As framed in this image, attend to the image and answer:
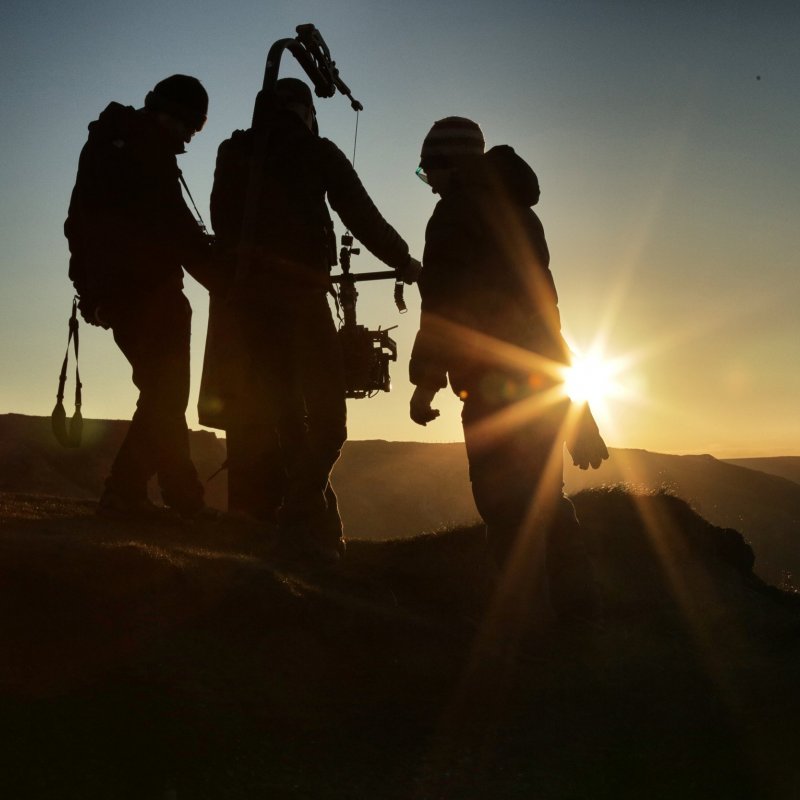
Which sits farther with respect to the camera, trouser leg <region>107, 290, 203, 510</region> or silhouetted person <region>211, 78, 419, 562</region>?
trouser leg <region>107, 290, 203, 510</region>

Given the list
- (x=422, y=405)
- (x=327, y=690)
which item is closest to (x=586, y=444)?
(x=422, y=405)

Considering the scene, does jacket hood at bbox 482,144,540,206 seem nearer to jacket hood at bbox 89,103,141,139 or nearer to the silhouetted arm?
the silhouetted arm

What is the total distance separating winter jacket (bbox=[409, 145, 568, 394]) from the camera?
14.6 ft

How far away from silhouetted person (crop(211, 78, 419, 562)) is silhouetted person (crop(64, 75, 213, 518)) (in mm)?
305

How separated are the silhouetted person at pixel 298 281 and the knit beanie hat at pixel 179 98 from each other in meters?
0.32

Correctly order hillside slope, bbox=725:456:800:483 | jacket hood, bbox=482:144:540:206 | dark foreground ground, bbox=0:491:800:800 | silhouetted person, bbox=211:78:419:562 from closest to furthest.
Answer: dark foreground ground, bbox=0:491:800:800, jacket hood, bbox=482:144:540:206, silhouetted person, bbox=211:78:419:562, hillside slope, bbox=725:456:800:483

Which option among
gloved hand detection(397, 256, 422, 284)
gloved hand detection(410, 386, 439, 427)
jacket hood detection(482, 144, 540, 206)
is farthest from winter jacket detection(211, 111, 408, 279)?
gloved hand detection(410, 386, 439, 427)

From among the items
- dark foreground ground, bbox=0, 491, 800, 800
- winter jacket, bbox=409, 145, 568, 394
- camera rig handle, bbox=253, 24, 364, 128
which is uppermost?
camera rig handle, bbox=253, 24, 364, 128

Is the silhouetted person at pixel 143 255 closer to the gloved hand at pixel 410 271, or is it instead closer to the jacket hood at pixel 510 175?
the gloved hand at pixel 410 271

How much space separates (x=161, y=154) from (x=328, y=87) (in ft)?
5.08

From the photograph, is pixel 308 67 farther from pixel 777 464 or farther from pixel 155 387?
pixel 777 464

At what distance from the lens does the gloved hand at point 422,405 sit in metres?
4.44

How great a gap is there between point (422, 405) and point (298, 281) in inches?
41.4

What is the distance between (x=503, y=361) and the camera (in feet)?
14.7
